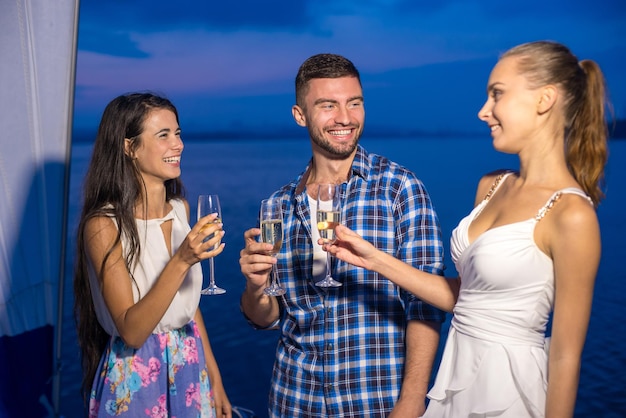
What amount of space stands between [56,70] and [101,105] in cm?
1602

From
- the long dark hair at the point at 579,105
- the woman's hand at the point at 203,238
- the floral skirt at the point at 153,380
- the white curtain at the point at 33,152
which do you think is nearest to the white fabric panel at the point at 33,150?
the white curtain at the point at 33,152

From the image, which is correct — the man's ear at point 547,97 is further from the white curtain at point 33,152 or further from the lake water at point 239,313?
the white curtain at point 33,152

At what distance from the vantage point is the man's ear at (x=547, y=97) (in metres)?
1.81

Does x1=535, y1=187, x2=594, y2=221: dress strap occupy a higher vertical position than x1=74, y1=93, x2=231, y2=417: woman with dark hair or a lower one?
higher

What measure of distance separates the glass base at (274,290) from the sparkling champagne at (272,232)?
156 millimetres

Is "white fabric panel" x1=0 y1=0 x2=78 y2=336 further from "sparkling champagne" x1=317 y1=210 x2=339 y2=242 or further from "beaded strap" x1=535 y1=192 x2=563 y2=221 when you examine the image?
"beaded strap" x1=535 y1=192 x2=563 y2=221

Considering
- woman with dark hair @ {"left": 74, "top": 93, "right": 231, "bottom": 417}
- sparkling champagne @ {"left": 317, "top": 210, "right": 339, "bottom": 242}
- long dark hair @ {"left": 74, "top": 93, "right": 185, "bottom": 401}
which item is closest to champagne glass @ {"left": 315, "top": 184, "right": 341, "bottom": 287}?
sparkling champagne @ {"left": 317, "top": 210, "right": 339, "bottom": 242}

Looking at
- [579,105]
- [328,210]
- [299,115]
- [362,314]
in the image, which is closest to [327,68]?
[299,115]

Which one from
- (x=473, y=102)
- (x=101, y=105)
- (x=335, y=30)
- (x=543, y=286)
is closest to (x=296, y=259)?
(x=543, y=286)

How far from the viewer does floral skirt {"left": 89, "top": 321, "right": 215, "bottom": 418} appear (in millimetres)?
2408

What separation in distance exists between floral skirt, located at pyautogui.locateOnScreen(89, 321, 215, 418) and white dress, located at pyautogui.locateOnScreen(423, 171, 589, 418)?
99cm

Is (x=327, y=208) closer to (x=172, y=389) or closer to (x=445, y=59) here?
(x=172, y=389)

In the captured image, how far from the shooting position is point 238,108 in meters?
21.2

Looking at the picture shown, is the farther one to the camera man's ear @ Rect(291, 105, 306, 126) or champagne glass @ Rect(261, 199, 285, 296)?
man's ear @ Rect(291, 105, 306, 126)
